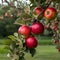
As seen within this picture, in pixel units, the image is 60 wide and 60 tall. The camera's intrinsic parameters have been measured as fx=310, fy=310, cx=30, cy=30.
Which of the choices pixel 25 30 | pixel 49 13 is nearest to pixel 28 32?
pixel 25 30

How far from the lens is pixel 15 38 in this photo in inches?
54.7

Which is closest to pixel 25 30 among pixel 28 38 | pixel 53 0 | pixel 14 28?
pixel 28 38


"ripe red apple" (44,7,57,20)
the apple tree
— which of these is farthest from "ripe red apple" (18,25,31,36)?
"ripe red apple" (44,7,57,20)

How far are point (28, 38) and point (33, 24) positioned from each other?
70 millimetres

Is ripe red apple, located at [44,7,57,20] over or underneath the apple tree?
over

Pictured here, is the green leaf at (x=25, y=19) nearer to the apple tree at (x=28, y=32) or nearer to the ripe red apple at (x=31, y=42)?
the apple tree at (x=28, y=32)

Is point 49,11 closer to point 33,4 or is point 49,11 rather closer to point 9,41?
point 9,41

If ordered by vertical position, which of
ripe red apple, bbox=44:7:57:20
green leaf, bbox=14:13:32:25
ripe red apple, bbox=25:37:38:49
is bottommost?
ripe red apple, bbox=25:37:38:49

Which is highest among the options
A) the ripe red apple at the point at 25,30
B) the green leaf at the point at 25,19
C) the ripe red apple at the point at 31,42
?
the green leaf at the point at 25,19

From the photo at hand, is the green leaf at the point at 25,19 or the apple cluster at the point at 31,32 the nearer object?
the apple cluster at the point at 31,32

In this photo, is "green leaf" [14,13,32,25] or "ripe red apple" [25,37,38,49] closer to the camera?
"ripe red apple" [25,37,38,49]

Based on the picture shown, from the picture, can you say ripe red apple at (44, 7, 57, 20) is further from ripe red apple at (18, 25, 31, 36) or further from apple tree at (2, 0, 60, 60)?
ripe red apple at (18, 25, 31, 36)

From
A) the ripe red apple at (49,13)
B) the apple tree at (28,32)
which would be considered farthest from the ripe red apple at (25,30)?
the ripe red apple at (49,13)

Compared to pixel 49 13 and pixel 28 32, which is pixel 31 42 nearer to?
pixel 28 32
